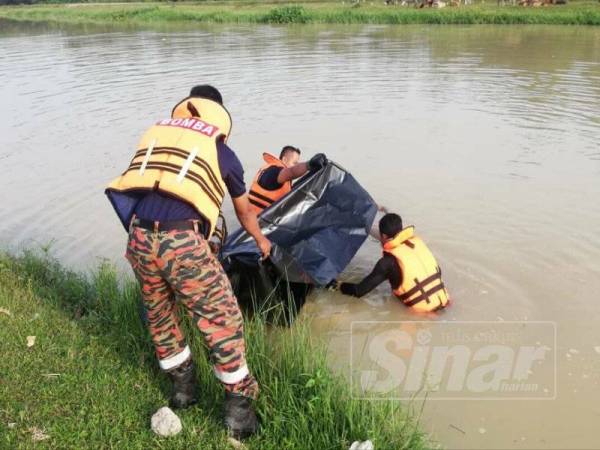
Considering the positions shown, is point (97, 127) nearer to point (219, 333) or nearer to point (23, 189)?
point (23, 189)

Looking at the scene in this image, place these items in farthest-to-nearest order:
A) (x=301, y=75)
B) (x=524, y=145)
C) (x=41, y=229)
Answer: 1. (x=301, y=75)
2. (x=524, y=145)
3. (x=41, y=229)

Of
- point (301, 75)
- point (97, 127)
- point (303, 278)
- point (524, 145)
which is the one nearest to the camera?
point (303, 278)

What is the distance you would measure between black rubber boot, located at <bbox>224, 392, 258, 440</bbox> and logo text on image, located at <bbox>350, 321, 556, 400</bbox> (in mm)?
698

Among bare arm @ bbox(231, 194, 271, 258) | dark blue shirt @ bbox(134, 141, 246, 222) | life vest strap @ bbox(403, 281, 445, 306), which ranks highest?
dark blue shirt @ bbox(134, 141, 246, 222)

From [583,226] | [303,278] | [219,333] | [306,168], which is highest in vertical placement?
[306,168]

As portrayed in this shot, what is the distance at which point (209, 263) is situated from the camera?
3.14 m

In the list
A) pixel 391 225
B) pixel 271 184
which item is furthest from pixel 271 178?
pixel 391 225

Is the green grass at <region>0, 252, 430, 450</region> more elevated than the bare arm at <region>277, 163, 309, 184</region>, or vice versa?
the bare arm at <region>277, 163, 309, 184</region>

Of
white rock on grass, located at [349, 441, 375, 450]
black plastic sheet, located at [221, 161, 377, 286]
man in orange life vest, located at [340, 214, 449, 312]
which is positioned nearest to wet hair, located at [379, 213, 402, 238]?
man in orange life vest, located at [340, 214, 449, 312]

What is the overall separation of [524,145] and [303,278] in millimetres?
6559

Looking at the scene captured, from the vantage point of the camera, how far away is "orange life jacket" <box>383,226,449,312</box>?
480 centimetres

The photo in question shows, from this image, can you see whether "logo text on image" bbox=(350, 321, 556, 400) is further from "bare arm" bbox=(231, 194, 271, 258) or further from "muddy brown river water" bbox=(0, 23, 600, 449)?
"bare arm" bbox=(231, 194, 271, 258)

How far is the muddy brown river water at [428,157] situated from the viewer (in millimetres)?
4715

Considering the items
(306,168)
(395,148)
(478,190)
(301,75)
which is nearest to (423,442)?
(306,168)
